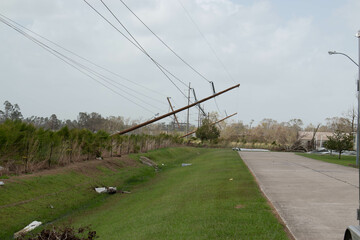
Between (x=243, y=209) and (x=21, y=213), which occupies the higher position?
(x=243, y=209)

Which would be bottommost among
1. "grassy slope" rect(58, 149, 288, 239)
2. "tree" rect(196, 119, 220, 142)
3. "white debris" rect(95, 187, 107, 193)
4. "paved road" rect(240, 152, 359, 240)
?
"white debris" rect(95, 187, 107, 193)

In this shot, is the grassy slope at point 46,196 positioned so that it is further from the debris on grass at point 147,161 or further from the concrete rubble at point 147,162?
the debris on grass at point 147,161

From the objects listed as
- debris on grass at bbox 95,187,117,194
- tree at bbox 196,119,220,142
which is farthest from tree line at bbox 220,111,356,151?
debris on grass at bbox 95,187,117,194

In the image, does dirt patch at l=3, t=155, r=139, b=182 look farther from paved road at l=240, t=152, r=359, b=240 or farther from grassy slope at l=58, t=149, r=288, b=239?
paved road at l=240, t=152, r=359, b=240

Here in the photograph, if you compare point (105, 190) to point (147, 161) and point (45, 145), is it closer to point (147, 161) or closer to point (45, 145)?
point (45, 145)

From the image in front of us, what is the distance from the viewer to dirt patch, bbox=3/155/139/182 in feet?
55.1

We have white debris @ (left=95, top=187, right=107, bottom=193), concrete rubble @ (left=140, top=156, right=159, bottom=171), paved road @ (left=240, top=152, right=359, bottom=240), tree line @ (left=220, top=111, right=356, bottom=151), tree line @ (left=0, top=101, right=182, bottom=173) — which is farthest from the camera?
tree line @ (left=220, top=111, right=356, bottom=151)

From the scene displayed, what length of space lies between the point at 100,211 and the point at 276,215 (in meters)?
7.53

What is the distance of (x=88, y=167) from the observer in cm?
2133

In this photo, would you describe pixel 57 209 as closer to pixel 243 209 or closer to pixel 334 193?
pixel 243 209

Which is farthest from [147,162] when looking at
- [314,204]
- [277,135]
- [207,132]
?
[277,135]

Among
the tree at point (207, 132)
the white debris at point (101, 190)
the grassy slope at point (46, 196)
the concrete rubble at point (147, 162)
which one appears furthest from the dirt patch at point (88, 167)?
the tree at point (207, 132)

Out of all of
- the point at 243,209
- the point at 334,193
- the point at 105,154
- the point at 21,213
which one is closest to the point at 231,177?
the point at 334,193

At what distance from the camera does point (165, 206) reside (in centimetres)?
1152
